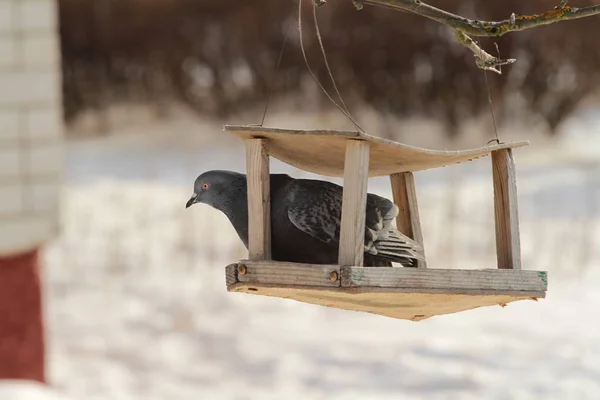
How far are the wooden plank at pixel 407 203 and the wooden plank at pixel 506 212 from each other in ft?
1.02

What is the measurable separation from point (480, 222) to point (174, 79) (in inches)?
166

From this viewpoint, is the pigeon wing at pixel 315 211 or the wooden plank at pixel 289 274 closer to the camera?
the wooden plank at pixel 289 274

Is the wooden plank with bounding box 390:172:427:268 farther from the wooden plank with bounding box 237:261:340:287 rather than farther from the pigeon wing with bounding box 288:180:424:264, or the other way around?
the wooden plank with bounding box 237:261:340:287

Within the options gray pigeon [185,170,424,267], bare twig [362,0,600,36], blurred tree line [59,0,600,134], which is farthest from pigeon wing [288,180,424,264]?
blurred tree line [59,0,600,134]

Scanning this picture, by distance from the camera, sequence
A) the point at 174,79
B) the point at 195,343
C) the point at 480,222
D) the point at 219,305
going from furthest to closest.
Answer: the point at 174,79, the point at 480,222, the point at 219,305, the point at 195,343

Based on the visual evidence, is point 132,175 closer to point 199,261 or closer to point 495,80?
point 199,261

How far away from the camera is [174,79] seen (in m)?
11.9

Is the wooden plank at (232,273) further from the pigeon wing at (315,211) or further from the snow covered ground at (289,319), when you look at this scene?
the snow covered ground at (289,319)

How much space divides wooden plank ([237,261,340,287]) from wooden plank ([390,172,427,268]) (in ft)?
2.81

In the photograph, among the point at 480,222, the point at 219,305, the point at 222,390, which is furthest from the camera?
the point at 480,222

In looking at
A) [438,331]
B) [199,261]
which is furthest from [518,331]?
[199,261]

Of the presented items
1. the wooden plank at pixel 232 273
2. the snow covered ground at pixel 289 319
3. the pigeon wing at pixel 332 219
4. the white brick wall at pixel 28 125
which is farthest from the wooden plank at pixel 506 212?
the white brick wall at pixel 28 125

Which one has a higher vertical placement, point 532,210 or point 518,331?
point 532,210

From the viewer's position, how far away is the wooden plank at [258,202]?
2.82m
